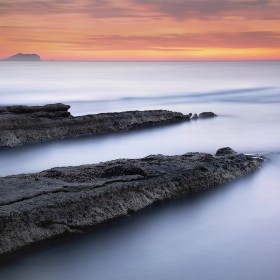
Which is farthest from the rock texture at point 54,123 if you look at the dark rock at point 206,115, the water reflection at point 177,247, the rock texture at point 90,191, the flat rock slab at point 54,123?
the water reflection at point 177,247

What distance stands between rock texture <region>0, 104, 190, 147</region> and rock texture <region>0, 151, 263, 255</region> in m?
8.18

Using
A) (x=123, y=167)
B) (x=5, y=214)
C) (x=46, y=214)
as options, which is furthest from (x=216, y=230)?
(x=5, y=214)

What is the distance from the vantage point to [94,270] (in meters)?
8.67

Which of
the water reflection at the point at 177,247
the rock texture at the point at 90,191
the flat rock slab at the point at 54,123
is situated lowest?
the water reflection at the point at 177,247

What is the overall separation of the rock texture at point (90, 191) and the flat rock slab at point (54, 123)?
26.7ft

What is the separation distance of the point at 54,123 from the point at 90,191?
482 inches

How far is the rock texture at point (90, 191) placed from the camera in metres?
9.41

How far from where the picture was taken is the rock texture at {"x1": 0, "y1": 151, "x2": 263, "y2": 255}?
9406mm

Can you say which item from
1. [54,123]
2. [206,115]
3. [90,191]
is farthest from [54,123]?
[90,191]

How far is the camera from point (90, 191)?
34.9 feet

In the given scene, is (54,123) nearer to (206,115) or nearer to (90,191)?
(206,115)

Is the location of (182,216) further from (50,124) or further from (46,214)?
(50,124)

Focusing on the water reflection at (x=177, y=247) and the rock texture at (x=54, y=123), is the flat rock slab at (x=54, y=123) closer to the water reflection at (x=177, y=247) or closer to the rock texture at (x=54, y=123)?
the rock texture at (x=54, y=123)

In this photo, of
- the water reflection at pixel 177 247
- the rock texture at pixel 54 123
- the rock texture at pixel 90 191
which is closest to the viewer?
the water reflection at pixel 177 247
